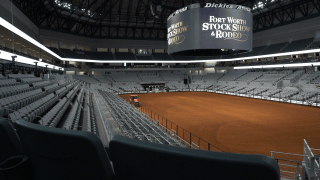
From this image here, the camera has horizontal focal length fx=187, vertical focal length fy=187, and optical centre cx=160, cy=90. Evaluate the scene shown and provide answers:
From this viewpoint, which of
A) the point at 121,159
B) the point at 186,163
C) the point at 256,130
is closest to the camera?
the point at 186,163

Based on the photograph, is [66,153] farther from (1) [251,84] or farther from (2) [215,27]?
(1) [251,84]

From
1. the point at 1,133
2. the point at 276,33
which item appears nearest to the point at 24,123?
the point at 1,133

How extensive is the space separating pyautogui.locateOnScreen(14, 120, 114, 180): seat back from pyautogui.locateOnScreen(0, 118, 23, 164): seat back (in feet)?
0.73

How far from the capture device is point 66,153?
117 cm

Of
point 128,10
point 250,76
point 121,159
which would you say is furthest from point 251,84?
point 121,159

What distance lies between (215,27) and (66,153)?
47.4 feet

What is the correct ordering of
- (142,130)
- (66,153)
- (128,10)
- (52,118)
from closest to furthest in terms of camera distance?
1. (66,153)
2. (52,118)
3. (142,130)
4. (128,10)

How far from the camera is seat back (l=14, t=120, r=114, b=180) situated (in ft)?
3.56

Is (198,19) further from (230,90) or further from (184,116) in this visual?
(230,90)

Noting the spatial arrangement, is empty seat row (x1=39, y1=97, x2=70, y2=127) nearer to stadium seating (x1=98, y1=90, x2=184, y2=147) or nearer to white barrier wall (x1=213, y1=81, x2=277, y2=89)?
stadium seating (x1=98, y1=90, x2=184, y2=147)

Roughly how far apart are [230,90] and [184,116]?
85.4ft

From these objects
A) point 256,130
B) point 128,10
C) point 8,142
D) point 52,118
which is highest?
point 128,10

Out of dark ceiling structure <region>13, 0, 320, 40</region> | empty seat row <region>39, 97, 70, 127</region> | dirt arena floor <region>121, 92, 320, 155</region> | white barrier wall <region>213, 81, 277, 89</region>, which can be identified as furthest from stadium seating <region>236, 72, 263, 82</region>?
empty seat row <region>39, 97, 70, 127</region>

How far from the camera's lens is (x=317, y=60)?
107ft
